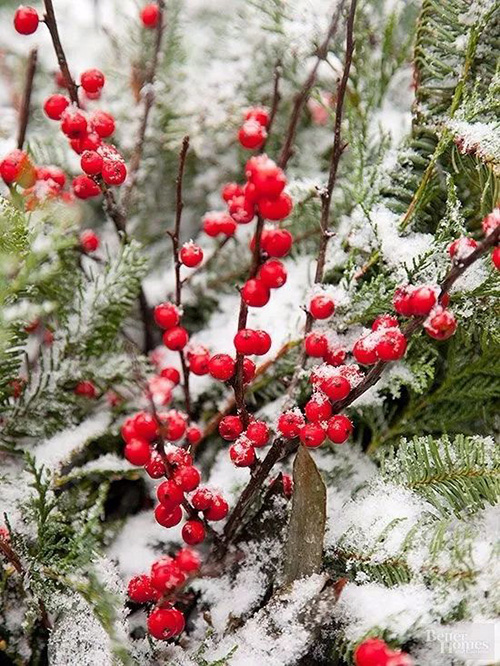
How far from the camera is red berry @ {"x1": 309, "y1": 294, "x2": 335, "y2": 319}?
2.01 ft

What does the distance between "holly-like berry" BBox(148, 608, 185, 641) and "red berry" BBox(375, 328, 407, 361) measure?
0.87 ft

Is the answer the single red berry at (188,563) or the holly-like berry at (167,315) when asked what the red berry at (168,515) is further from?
the holly-like berry at (167,315)

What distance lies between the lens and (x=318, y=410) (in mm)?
573

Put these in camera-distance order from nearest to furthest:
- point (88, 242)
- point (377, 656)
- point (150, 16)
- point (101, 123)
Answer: point (377, 656), point (101, 123), point (88, 242), point (150, 16)

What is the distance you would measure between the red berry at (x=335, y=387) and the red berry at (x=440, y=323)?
91mm

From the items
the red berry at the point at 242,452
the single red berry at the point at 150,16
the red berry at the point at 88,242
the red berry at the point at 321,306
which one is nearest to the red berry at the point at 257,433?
the red berry at the point at 242,452

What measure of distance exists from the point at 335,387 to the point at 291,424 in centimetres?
5

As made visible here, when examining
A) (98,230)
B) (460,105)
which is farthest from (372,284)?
(98,230)

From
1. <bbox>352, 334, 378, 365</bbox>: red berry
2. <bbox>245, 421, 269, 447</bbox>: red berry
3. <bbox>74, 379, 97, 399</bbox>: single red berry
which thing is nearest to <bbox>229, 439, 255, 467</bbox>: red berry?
<bbox>245, 421, 269, 447</bbox>: red berry

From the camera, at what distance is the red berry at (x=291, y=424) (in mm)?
578

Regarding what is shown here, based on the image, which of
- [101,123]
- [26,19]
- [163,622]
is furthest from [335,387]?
[26,19]

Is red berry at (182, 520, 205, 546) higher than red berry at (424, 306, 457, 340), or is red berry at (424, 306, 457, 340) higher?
red berry at (424, 306, 457, 340)

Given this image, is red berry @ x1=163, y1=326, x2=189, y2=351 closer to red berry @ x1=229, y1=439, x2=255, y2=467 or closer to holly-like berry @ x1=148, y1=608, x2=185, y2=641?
red berry @ x1=229, y1=439, x2=255, y2=467

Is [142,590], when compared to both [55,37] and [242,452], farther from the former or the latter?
[55,37]
